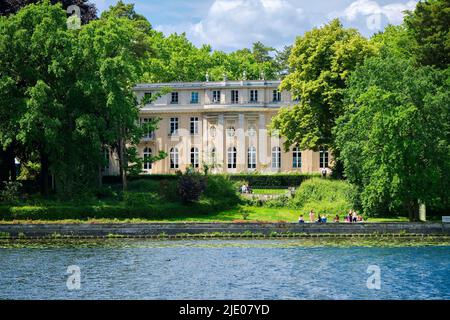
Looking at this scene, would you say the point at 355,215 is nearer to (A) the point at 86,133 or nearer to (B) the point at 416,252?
(B) the point at 416,252

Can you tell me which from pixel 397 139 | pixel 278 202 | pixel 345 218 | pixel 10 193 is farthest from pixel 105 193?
pixel 397 139

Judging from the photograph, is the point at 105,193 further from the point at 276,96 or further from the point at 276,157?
the point at 276,96

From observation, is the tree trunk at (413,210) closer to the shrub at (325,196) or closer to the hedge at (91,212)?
the shrub at (325,196)

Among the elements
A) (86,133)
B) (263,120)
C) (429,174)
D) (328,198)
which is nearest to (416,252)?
(429,174)

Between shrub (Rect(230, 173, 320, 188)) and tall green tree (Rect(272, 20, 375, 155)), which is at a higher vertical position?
tall green tree (Rect(272, 20, 375, 155))

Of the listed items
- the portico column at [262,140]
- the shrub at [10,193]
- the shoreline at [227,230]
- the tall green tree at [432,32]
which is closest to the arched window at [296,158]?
the portico column at [262,140]

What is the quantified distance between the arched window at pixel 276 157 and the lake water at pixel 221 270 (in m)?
30.3

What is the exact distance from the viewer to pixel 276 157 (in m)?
83.7

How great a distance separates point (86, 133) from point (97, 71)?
5233mm

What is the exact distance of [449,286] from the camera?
3916 centimetres

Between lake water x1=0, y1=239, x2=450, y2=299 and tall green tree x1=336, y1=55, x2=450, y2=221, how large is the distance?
676 cm

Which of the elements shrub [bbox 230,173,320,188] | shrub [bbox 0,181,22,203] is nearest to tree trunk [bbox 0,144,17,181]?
shrub [bbox 0,181,22,203]

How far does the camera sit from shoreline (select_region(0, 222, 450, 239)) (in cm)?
5472

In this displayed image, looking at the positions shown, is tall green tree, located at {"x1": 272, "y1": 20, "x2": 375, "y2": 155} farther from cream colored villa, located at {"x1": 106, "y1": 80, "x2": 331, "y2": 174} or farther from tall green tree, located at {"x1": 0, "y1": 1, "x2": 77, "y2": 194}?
tall green tree, located at {"x1": 0, "y1": 1, "x2": 77, "y2": 194}
